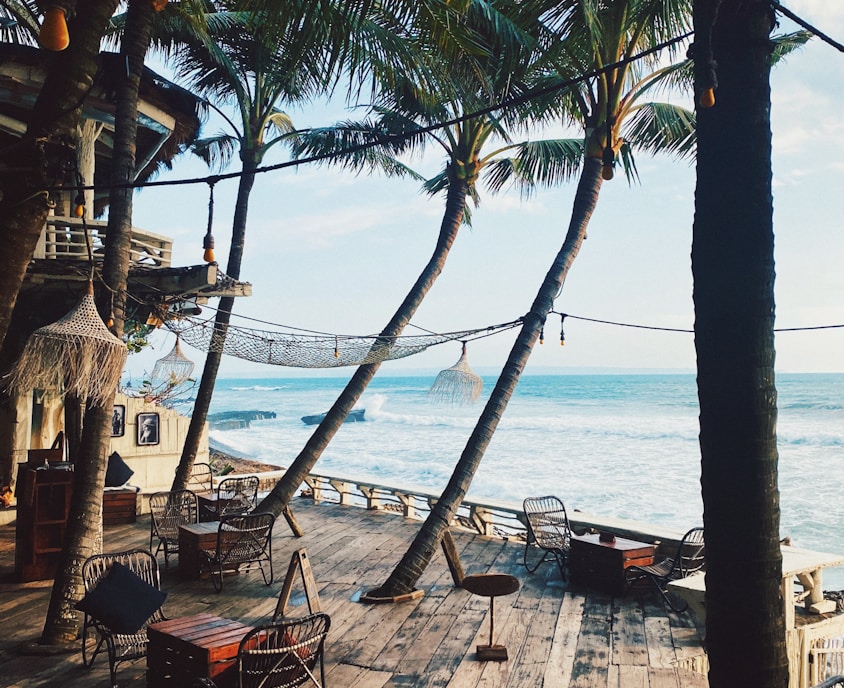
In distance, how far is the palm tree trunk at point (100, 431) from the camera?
5.67 metres

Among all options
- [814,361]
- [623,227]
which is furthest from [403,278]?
[814,361]

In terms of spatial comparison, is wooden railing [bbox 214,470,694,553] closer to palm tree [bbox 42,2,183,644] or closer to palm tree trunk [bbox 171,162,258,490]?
palm tree trunk [bbox 171,162,258,490]

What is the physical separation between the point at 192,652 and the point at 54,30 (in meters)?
3.43

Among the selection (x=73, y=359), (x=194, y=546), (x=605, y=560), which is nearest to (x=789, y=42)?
(x=605, y=560)

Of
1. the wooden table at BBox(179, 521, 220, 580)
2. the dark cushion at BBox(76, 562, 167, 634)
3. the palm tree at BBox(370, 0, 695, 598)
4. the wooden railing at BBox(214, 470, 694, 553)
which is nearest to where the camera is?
the dark cushion at BBox(76, 562, 167, 634)

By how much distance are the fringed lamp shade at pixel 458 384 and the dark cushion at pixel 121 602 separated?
3596mm

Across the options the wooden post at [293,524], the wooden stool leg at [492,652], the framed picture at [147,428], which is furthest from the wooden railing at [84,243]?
the wooden stool leg at [492,652]

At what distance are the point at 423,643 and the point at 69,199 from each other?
7.71m

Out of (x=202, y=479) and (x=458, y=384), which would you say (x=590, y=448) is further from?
(x=458, y=384)

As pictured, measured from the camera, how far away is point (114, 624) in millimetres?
4676

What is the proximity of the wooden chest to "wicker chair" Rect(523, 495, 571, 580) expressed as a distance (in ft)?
19.5

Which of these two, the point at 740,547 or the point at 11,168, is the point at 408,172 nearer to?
the point at 11,168

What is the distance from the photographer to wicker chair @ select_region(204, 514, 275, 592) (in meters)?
7.16

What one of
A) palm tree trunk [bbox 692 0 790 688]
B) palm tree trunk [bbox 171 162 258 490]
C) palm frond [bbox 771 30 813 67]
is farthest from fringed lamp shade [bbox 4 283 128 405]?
palm frond [bbox 771 30 813 67]
